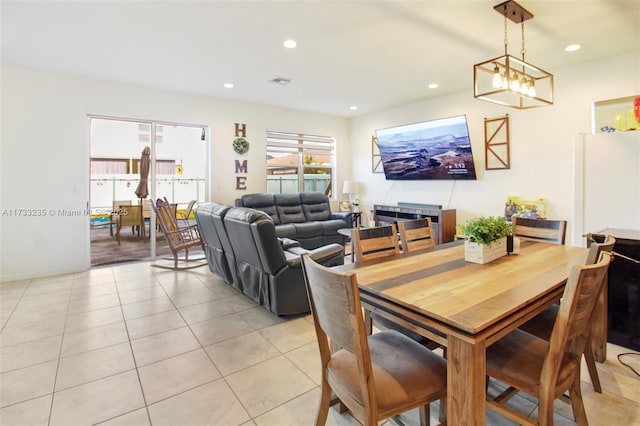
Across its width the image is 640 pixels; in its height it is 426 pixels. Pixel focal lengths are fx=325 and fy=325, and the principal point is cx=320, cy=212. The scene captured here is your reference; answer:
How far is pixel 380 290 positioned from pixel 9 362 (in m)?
2.74

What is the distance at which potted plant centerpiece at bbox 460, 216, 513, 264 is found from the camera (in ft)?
6.34

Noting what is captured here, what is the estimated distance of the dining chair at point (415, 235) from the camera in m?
2.46

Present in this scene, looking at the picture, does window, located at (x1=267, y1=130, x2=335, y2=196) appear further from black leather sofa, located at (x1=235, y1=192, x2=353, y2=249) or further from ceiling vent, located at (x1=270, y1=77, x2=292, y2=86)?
ceiling vent, located at (x1=270, y1=77, x2=292, y2=86)

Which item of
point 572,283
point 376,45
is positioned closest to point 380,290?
point 572,283

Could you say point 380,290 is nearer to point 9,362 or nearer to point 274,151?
point 9,362

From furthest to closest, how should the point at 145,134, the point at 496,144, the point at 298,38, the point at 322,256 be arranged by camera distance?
the point at 145,134
the point at 496,144
the point at 298,38
the point at 322,256

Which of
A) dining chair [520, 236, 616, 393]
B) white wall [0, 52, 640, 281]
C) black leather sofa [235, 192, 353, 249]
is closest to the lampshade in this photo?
black leather sofa [235, 192, 353, 249]

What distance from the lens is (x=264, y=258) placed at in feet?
9.59

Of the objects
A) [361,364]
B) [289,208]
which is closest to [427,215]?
[289,208]

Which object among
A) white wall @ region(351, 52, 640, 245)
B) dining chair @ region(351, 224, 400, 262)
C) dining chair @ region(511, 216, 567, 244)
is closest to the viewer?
dining chair @ region(351, 224, 400, 262)

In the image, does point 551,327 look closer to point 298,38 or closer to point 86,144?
point 298,38

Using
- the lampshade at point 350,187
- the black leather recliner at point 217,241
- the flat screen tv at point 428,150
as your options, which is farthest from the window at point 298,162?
the black leather recliner at point 217,241

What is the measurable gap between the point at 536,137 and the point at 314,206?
12.7 ft

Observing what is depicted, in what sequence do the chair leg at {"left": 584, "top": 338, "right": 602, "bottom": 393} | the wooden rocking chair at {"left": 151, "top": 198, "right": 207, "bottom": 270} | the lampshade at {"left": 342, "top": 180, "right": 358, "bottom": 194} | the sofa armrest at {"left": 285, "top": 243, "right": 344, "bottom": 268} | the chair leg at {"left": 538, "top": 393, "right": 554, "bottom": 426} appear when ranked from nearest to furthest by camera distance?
the chair leg at {"left": 538, "top": 393, "right": 554, "bottom": 426} → the chair leg at {"left": 584, "top": 338, "right": 602, "bottom": 393} → the sofa armrest at {"left": 285, "top": 243, "right": 344, "bottom": 268} → the wooden rocking chair at {"left": 151, "top": 198, "right": 207, "bottom": 270} → the lampshade at {"left": 342, "top": 180, "right": 358, "bottom": 194}
